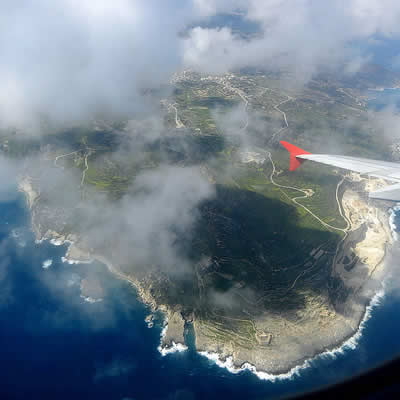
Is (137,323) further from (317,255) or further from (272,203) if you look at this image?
(272,203)

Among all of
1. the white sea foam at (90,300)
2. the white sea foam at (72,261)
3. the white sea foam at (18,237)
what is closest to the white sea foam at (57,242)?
the white sea foam at (72,261)

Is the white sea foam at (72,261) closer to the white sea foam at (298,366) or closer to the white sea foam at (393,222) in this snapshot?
the white sea foam at (298,366)

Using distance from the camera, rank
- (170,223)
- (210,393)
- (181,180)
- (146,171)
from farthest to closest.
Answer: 1. (146,171)
2. (181,180)
3. (170,223)
4. (210,393)

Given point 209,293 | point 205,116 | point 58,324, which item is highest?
point 205,116

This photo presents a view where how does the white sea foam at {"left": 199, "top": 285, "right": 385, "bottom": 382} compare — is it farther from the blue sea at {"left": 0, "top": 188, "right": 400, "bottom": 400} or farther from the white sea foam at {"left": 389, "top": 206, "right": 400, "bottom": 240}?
the white sea foam at {"left": 389, "top": 206, "right": 400, "bottom": 240}

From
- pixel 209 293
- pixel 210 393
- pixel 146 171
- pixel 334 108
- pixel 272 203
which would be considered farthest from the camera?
pixel 334 108

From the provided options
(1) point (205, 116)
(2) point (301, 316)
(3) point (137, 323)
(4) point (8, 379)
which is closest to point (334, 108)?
(1) point (205, 116)

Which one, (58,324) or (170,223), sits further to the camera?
(170,223)
